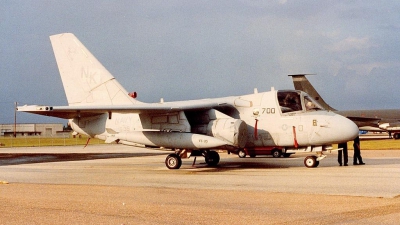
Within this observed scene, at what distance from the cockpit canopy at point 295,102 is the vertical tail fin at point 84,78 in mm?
6468

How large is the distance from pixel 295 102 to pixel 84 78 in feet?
29.6

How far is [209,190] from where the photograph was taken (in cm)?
1212

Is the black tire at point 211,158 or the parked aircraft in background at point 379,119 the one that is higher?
the parked aircraft in background at point 379,119

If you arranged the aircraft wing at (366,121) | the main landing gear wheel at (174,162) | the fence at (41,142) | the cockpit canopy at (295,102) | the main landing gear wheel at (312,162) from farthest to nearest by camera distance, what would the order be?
the fence at (41,142), the aircraft wing at (366,121), the main landing gear wheel at (174,162), the main landing gear wheel at (312,162), the cockpit canopy at (295,102)

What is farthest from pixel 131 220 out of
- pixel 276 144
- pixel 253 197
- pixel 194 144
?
pixel 276 144

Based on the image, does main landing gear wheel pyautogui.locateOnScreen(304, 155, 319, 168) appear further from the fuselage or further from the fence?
the fence

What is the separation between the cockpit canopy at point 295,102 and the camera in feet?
60.8

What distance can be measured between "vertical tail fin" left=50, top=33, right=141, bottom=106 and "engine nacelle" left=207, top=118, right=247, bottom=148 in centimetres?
447

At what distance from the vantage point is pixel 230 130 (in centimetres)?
1786

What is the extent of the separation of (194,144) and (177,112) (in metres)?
1.65

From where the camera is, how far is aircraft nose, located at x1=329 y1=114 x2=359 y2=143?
17734 mm

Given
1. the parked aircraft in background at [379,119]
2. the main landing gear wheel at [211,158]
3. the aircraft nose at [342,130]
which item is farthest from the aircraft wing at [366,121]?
the aircraft nose at [342,130]

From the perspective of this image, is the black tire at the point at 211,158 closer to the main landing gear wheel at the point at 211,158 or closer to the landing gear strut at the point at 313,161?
the main landing gear wheel at the point at 211,158

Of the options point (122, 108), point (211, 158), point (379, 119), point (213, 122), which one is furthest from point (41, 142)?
point (213, 122)
